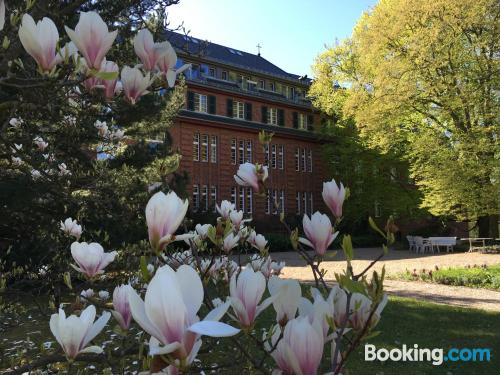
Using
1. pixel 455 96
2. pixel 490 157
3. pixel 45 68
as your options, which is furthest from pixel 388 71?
pixel 45 68

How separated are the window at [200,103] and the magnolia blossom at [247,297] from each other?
34321 millimetres

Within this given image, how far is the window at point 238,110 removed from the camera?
Result: 37.3 metres

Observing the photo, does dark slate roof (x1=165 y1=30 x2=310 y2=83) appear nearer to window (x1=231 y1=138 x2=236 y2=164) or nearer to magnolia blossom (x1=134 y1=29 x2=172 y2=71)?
window (x1=231 y1=138 x2=236 y2=164)

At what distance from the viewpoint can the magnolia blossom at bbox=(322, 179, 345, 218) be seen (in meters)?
1.70

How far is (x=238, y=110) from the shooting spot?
1479 inches

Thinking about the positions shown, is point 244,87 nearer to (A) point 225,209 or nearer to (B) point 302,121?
(B) point 302,121

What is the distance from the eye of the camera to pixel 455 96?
2273cm

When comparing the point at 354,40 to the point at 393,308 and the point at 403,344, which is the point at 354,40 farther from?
the point at 403,344

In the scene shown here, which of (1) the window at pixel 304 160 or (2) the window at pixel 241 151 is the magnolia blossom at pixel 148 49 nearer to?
(2) the window at pixel 241 151

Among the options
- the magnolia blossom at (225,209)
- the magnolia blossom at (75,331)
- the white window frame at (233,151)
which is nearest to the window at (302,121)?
the white window frame at (233,151)

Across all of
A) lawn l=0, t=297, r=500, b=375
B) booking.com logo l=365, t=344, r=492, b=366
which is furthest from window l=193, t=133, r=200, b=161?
booking.com logo l=365, t=344, r=492, b=366

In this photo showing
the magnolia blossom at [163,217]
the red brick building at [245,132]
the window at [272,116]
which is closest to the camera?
the magnolia blossom at [163,217]

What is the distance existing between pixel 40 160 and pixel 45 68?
3.09 m

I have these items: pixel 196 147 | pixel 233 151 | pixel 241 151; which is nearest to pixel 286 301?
pixel 196 147
